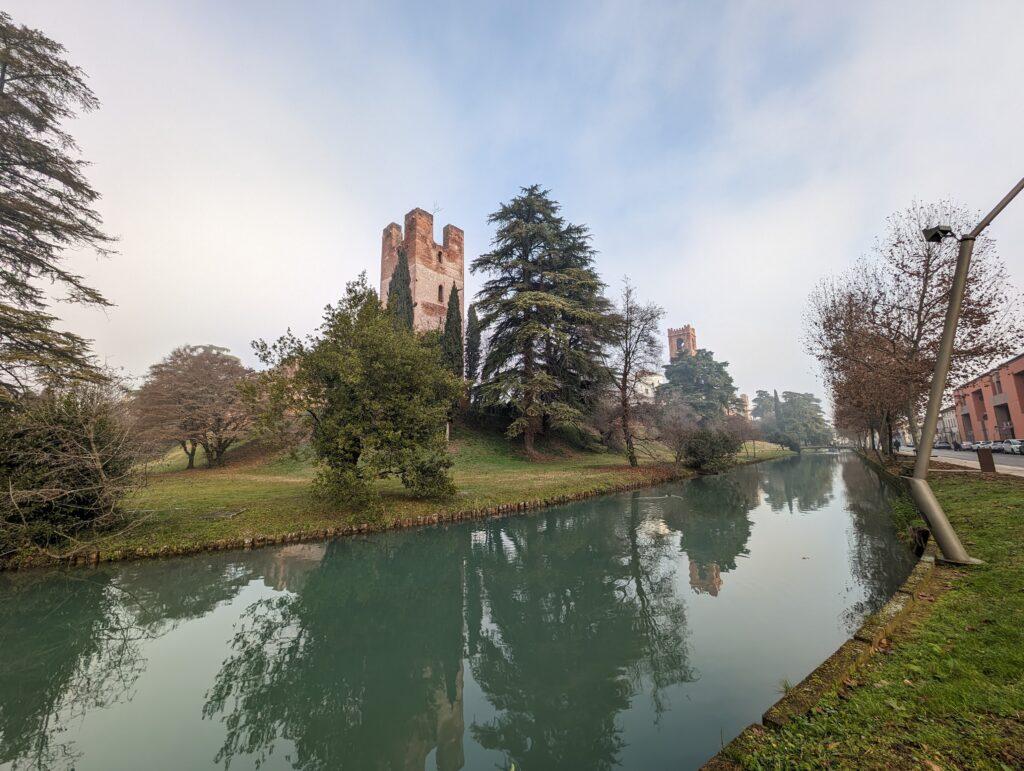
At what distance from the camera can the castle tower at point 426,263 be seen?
116 feet

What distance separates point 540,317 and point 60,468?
21399mm

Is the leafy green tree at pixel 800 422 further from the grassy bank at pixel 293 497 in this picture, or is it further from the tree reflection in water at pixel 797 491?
the grassy bank at pixel 293 497

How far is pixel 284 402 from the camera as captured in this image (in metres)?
11.1

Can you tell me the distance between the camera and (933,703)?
8.74 ft

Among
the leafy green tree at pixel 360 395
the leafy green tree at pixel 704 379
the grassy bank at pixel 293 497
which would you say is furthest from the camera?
the leafy green tree at pixel 704 379

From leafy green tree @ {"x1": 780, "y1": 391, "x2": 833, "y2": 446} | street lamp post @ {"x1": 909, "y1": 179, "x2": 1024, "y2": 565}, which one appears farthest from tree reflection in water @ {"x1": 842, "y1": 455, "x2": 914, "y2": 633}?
leafy green tree @ {"x1": 780, "y1": 391, "x2": 833, "y2": 446}

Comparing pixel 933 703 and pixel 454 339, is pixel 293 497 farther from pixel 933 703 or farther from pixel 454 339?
pixel 454 339

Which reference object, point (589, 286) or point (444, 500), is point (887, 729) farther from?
point (589, 286)

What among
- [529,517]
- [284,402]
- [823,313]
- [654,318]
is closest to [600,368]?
[654,318]

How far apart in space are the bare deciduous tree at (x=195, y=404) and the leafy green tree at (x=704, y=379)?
49.0 m

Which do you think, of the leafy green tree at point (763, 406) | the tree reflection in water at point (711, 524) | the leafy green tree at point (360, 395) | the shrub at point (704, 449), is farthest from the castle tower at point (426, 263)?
the leafy green tree at point (763, 406)

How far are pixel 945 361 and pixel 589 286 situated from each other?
68.9ft

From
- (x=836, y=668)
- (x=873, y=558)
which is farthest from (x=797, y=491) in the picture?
(x=836, y=668)

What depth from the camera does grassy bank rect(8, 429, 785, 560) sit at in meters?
9.58
